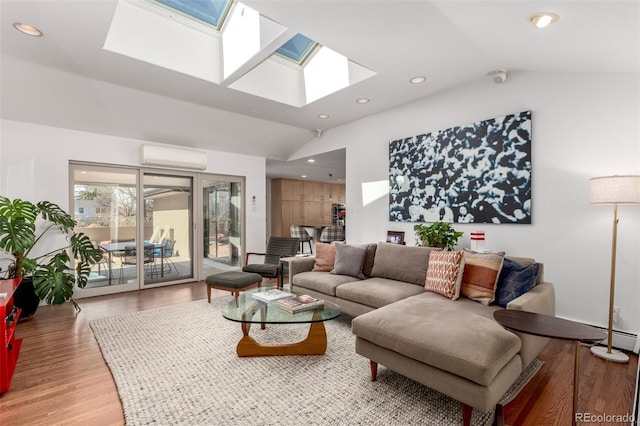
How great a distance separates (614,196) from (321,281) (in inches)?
106

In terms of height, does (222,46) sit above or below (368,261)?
above

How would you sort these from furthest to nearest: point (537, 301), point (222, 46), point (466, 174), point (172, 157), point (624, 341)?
point (172, 157) → point (466, 174) → point (222, 46) → point (624, 341) → point (537, 301)

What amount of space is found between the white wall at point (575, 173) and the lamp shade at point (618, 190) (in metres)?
0.45

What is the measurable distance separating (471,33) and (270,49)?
5.61 ft

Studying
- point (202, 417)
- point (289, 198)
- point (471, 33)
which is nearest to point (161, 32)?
point (471, 33)

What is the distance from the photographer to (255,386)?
7.06ft

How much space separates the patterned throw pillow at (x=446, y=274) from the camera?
2.68 m

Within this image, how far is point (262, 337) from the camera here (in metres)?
2.97

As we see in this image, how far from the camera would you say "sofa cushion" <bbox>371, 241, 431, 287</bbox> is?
126 inches

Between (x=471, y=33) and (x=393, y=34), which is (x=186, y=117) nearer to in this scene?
(x=393, y=34)

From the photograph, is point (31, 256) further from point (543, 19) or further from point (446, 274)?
point (543, 19)

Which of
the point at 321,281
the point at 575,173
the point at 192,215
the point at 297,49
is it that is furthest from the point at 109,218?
the point at 575,173

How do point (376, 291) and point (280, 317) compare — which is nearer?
point (280, 317)

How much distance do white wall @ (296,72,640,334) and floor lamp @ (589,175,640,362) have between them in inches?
10.7
